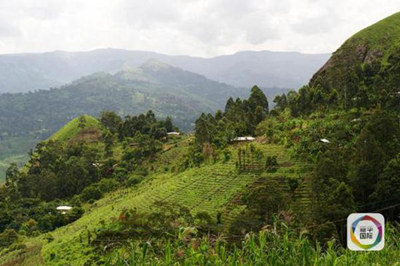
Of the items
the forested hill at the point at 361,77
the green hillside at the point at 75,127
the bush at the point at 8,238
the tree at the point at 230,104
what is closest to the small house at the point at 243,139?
the forested hill at the point at 361,77

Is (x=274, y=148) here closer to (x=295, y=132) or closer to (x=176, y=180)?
(x=295, y=132)

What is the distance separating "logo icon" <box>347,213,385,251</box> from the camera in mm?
6949

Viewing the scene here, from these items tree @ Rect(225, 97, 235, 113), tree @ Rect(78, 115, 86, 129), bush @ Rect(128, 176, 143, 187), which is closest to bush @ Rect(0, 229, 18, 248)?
bush @ Rect(128, 176, 143, 187)

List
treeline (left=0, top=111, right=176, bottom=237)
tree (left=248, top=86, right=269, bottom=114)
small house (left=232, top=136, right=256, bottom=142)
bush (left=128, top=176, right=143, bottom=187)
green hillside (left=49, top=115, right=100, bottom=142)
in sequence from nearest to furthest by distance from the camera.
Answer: small house (left=232, top=136, right=256, bottom=142) < treeline (left=0, top=111, right=176, bottom=237) < bush (left=128, top=176, right=143, bottom=187) < tree (left=248, top=86, right=269, bottom=114) < green hillside (left=49, top=115, right=100, bottom=142)

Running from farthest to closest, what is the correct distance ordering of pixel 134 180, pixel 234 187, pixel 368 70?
pixel 134 180 < pixel 368 70 < pixel 234 187

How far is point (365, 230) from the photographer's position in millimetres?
7000

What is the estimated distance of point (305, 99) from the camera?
182 feet

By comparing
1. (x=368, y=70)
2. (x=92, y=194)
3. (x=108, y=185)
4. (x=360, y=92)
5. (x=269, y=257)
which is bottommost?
(x=92, y=194)

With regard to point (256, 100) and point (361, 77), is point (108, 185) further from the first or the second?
point (361, 77)

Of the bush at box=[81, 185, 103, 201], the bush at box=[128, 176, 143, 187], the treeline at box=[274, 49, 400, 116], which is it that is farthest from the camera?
the bush at box=[81, 185, 103, 201]

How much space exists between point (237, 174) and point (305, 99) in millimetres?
21133

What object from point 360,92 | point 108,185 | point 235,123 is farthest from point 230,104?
point 360,92

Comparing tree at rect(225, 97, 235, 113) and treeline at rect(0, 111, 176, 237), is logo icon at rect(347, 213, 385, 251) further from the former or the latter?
tree at rect(225, 97, 235, 113)

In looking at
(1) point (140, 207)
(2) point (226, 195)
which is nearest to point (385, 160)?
(2) point (226, 195)
